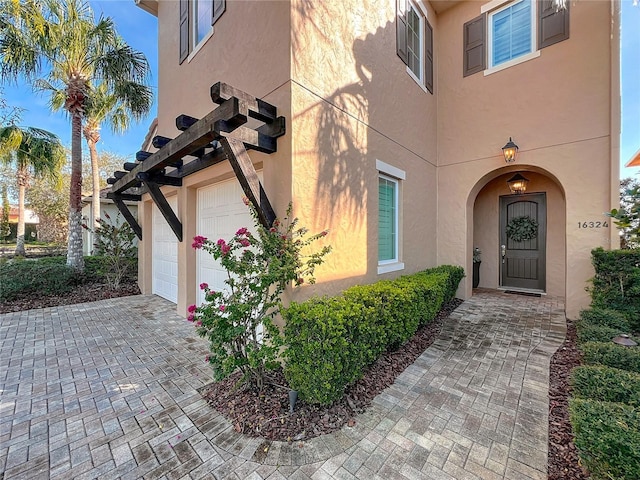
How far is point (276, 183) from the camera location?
3717mm

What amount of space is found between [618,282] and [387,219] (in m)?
4.26

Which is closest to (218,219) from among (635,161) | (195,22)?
(195,22)

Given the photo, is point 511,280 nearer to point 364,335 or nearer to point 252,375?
point 364,335

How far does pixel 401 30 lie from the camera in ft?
19.9

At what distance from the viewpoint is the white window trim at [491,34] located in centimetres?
635

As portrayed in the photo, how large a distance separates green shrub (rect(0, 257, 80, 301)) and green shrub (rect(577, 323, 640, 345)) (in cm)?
1217

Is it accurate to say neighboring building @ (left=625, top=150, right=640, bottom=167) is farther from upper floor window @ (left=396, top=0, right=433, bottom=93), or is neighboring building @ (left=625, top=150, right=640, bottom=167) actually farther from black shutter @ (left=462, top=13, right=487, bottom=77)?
upper floor window @ (left=396, top=0, right=433, bottom=93)

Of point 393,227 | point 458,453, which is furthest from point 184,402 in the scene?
point 393,227

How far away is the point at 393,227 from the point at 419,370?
10.1 ft

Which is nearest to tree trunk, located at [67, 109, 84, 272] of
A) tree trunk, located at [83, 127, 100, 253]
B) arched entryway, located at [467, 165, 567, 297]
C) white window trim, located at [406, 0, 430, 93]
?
tree trunk, located at [83, 127, 100, 253]

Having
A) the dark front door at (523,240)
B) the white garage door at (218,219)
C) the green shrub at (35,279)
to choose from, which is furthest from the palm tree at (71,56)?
the dark front door at (523,240)

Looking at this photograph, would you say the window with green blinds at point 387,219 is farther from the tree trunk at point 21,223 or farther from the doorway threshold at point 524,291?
the tree trunk at point 21,223

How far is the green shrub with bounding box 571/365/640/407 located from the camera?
2430 mm

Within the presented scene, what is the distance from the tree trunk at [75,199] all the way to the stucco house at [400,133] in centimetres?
245
